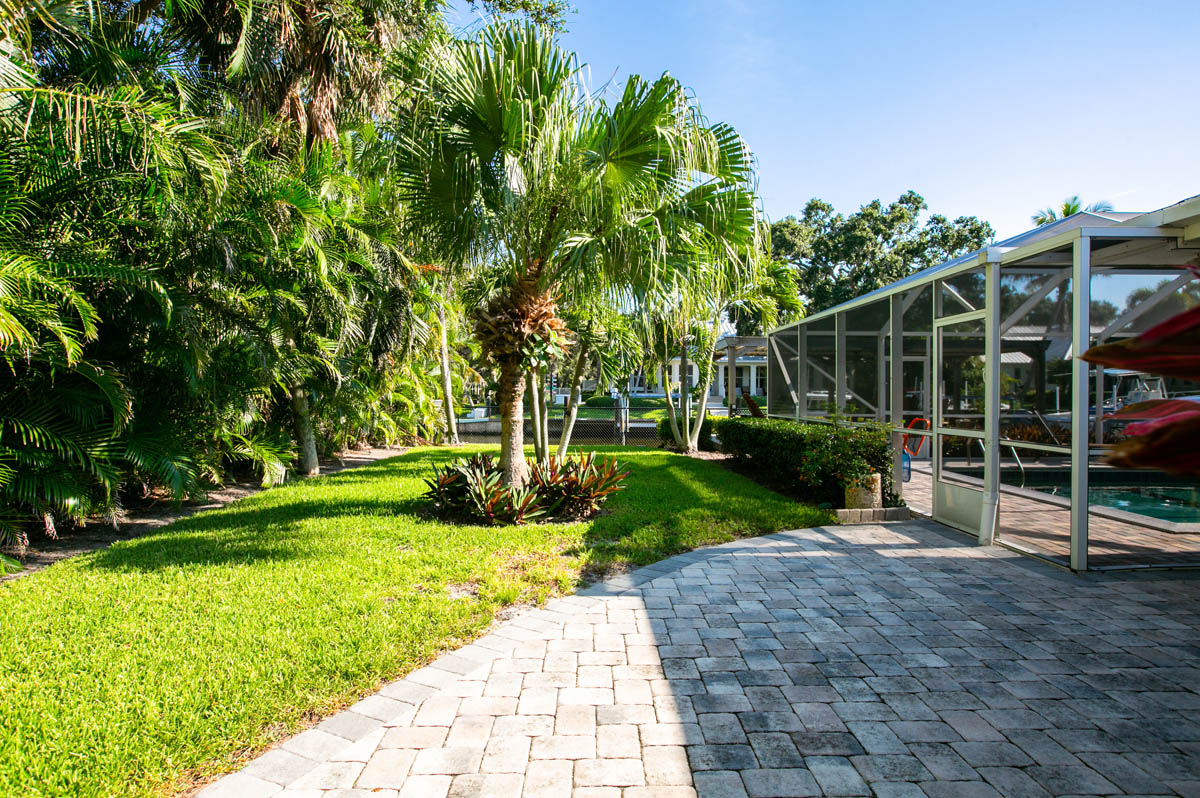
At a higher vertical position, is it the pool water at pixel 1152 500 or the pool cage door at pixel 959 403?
the pool cage door at pixel 959 403

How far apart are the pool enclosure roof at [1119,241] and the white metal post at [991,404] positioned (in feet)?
1.04

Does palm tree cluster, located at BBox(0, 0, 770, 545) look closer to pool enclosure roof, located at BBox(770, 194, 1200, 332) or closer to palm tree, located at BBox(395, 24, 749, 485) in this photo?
palm tree, located at BBox(395, 24, 749, 485)

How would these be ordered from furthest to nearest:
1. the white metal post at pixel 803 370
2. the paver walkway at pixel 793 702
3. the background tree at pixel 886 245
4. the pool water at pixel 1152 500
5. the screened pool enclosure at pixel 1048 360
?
the background tree at pixel 886 245 → the white metal post at pixel 803 370 → the pool water at pixel 1152 500 → the screened pool enclosure at pixel 1048 360 → the paver walkway at pixel 793 702

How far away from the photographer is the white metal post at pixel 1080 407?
18.0 ft

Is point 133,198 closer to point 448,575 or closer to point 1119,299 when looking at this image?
point 448,575

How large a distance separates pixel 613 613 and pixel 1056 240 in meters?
5.13

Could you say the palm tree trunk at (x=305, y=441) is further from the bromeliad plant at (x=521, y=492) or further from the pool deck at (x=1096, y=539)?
the pool deck at (x=1096, y=539)

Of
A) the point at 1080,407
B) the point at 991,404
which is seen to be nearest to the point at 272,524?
the point at 991,404

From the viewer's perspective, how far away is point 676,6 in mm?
9914

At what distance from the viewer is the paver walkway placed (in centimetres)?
272

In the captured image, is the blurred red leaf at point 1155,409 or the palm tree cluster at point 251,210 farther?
the palm tree cluster at point 251,210

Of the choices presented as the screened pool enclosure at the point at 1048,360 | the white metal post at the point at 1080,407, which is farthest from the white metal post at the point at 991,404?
the white metal post at the point at 1080,407

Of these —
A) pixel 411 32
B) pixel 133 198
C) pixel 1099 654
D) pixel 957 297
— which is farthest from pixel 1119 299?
pixel 411 32

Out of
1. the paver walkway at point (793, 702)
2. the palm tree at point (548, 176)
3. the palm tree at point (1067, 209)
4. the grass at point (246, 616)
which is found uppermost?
the palm tree at point (1067, 209)
